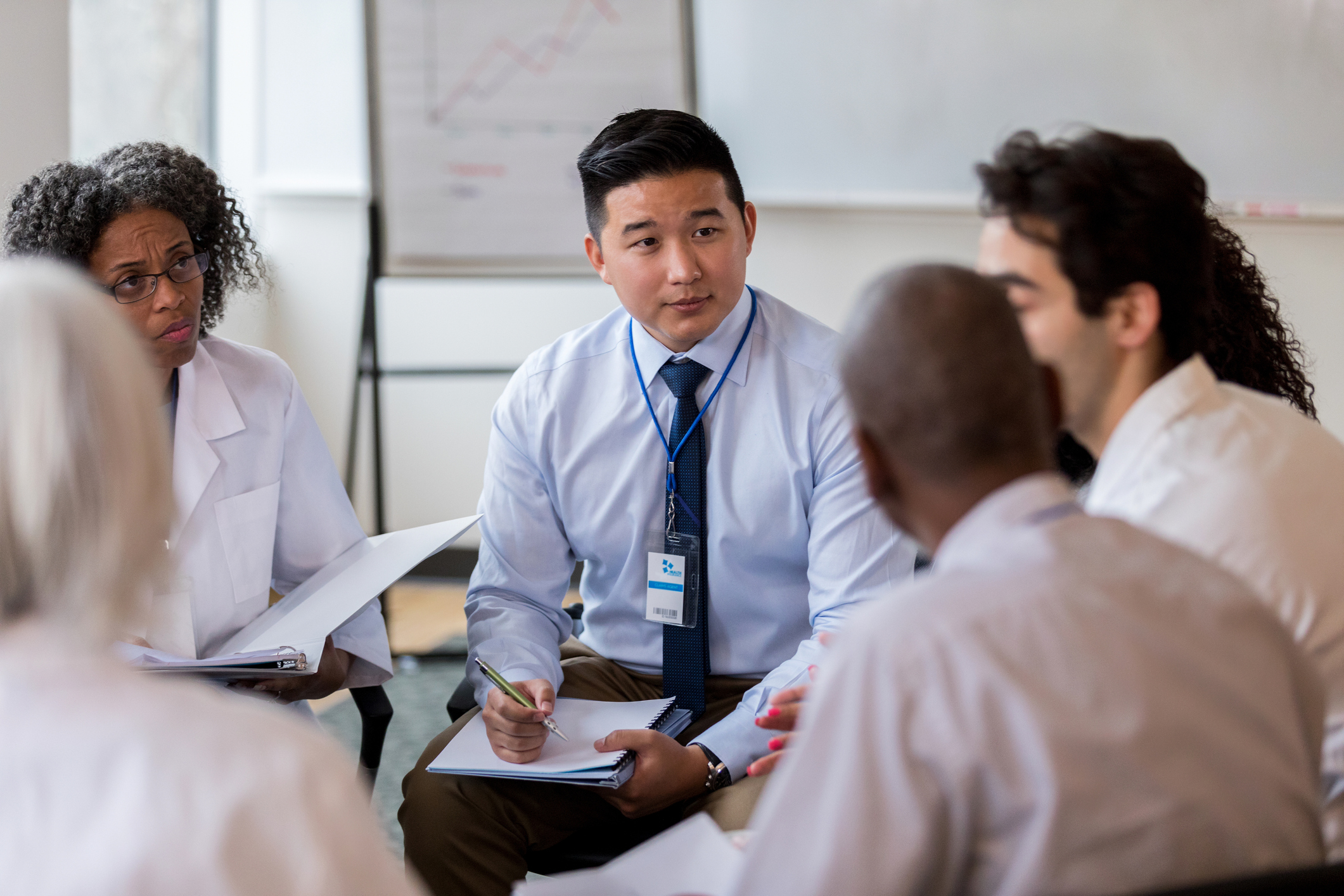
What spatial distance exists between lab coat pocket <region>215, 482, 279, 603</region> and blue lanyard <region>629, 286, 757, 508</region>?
0.66m

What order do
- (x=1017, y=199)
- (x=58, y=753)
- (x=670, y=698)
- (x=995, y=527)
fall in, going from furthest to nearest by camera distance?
(x=670, y=698) < (x=1017, y=199) < (x=995, y=527) < (x=58, y=753)

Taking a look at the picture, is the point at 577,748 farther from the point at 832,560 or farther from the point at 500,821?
the point at 832,560

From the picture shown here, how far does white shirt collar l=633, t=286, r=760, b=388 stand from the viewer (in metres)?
1.90

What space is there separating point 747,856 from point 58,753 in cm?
46

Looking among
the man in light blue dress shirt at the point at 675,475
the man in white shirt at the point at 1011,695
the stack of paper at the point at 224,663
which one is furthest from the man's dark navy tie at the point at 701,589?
the man in white shirt at the point at 1011,695

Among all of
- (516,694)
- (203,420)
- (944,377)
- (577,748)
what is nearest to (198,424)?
(203,420)

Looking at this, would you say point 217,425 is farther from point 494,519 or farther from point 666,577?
point 666,577

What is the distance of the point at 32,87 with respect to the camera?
240 centimetres

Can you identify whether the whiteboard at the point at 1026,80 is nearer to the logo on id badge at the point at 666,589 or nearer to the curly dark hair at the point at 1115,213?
the logo on id badge at the point at 666,589

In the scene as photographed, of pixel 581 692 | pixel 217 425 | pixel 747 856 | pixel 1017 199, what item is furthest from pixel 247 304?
pixel 747 856

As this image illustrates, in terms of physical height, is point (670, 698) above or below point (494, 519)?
below

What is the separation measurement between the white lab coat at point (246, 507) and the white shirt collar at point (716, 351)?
1.96 ft

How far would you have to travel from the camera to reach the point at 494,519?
76.2 inches

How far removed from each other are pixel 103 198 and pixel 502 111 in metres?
1.98
